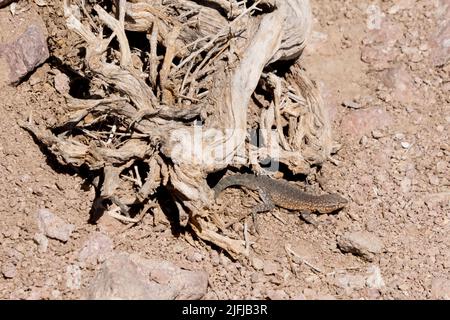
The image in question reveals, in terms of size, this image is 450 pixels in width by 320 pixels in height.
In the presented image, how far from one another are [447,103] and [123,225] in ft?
9.86

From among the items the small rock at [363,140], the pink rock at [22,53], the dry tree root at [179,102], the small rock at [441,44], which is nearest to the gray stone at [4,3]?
the pink rock at [22,53]

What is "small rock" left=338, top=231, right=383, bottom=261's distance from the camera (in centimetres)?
474

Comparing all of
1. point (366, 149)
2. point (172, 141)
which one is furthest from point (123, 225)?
point (366, 149)

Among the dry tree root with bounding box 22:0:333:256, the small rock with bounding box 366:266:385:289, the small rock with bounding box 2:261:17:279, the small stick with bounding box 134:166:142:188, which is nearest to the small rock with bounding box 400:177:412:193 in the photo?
the dry tree root with bounding box 22:0:333:256

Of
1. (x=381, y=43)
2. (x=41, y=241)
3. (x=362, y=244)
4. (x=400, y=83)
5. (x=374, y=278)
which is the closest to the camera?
(x=41, y=241)

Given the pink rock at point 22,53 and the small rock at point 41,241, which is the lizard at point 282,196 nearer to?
the small rock at point 41,241

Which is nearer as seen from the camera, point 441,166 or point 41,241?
point 41,241

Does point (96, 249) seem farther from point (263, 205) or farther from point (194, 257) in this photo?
point (263, 205)

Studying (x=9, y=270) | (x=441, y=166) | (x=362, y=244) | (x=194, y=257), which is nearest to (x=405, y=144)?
(x=441, y=166)

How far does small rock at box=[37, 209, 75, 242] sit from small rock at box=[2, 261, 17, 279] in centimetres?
31

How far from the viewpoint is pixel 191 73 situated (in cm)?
492

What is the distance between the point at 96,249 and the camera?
14.5ft

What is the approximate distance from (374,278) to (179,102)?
1.93 m

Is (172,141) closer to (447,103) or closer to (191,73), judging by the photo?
(191,73)
